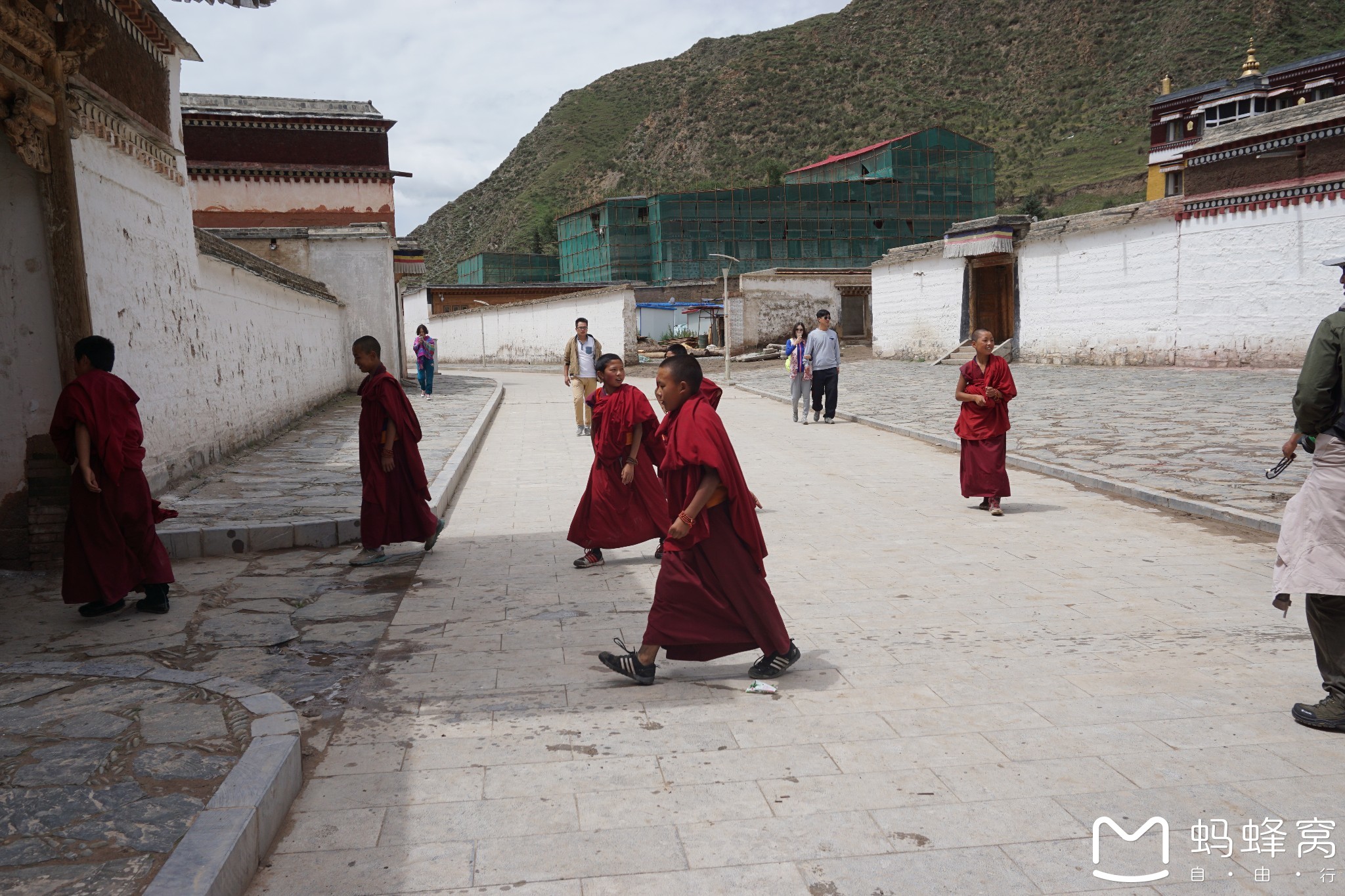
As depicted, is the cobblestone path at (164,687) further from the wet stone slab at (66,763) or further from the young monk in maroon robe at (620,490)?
the young monk in maroon robe at (620,490)

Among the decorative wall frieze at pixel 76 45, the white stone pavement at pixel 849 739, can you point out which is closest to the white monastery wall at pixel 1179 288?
the white stone pavement at pixel 849 739

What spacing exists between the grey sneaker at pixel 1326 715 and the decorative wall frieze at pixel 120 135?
848 centimetres

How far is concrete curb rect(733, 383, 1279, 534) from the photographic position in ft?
25.2

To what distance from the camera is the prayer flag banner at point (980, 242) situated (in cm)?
2700

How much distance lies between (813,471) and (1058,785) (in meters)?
8.21

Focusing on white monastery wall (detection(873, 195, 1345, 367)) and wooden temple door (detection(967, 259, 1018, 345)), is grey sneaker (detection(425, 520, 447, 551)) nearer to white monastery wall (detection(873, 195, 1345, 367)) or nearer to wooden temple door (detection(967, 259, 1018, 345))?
white monastery wall (detection(873, 195, 1345, 367))

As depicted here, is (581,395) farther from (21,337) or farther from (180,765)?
(180,765)

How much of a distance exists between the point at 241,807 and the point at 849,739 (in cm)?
218

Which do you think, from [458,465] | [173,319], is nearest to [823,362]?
[458,465]

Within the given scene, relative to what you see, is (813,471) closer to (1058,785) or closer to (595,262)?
(1058,785)

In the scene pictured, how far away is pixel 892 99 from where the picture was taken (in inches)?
3086

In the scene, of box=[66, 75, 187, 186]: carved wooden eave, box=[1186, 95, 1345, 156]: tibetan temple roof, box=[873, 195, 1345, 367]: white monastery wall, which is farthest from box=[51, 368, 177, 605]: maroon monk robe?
box=[1186, 95, 1345, 156]: tibetan temple roof

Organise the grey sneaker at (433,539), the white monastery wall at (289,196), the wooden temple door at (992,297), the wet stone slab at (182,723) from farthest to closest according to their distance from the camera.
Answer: the wooden temple door at (992,297), the white monastery wall at (289,196), the grey sneaker at (433,539), the wet stone slab at (182,723)

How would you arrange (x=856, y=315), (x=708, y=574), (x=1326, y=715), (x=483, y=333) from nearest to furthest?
(x=1326, y=715), (x=708, y=574), (x=856, y=315), (x=483, y=333)
